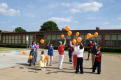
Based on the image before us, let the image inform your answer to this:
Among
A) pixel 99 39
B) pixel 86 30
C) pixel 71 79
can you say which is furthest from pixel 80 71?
pixel 86 30

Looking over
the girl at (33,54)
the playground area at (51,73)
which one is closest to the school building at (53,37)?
the girl at (33,54)

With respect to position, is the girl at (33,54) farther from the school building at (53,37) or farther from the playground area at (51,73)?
the school building at (53,37)

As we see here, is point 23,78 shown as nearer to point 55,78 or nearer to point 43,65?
point 55,78

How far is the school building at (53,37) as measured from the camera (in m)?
41.0

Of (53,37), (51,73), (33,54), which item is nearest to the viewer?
(51,73)

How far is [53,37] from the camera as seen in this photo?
4728 cm

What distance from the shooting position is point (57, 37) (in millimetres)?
46500

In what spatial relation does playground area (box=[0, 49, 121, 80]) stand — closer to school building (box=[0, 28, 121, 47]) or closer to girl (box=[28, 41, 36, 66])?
girl (box=[28, 41, 36, 66])

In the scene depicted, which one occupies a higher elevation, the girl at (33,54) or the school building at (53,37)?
the school building at (53,37)

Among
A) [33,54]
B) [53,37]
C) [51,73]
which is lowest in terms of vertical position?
[51,73]

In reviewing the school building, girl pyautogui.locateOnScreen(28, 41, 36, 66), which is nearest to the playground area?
girl pyautogui.locateOnScreen(28, 41, 36, 66)

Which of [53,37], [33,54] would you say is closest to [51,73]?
[33,54]

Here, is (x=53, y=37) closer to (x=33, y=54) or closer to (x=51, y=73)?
(x=33, y=54)

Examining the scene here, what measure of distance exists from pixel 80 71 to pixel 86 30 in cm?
3308
